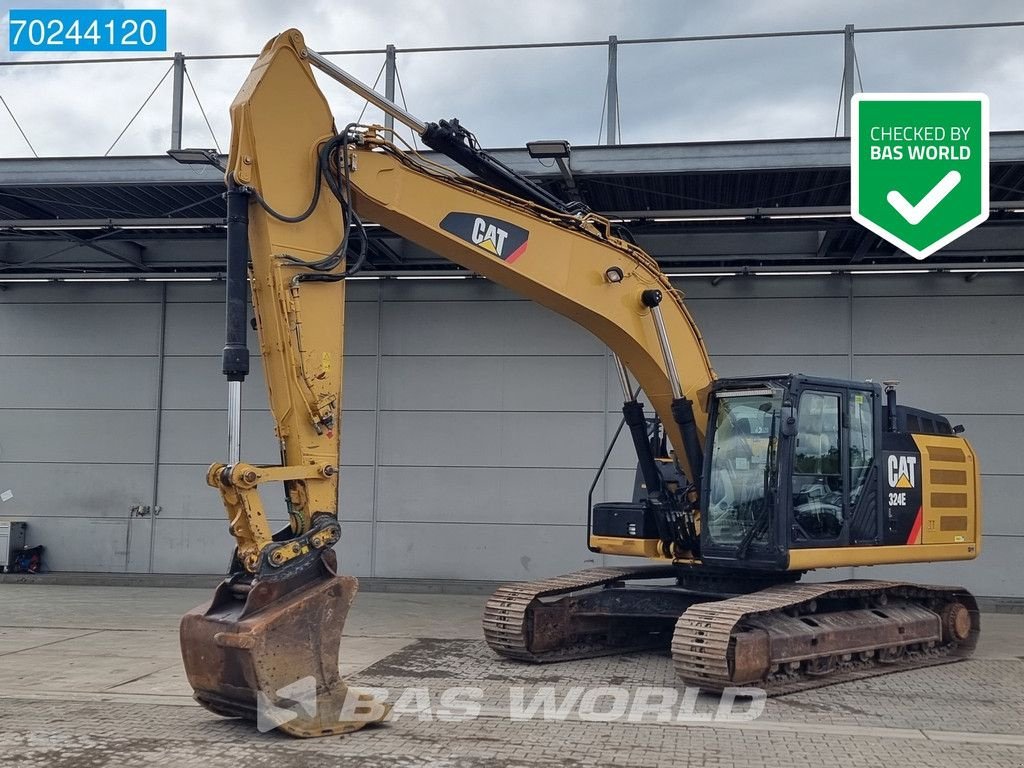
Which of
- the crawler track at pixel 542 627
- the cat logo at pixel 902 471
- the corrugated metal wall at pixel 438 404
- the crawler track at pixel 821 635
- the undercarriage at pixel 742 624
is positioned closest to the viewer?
the crawler track at pixel 821 635

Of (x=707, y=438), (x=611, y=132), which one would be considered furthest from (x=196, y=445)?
(x=707, y=438)

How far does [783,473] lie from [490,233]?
328cm

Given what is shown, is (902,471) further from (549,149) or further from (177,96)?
(177,96)

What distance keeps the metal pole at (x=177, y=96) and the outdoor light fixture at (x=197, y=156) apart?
2.33ft

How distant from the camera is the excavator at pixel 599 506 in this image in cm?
671

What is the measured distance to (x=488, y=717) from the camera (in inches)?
294

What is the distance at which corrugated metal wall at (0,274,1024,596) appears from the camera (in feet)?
49.6

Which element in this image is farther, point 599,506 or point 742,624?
point 599,506

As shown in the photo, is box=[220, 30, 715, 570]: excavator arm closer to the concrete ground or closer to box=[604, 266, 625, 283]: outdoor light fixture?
box=[604, 266, 625, 283]: outdoor light fixture

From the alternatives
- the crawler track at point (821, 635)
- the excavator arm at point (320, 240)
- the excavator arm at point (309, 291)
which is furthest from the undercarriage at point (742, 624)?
the excavator arm at point (320, 240)

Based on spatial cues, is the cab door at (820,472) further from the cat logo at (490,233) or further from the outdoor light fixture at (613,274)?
the cat logo at (490,233)

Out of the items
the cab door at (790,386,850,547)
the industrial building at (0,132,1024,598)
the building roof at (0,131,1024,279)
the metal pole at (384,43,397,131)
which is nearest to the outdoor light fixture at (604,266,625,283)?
the cab door at (790,386,850,547)

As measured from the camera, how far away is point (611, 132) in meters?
12.4

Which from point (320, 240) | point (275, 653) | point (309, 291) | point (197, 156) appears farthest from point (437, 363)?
point (275, 653)
